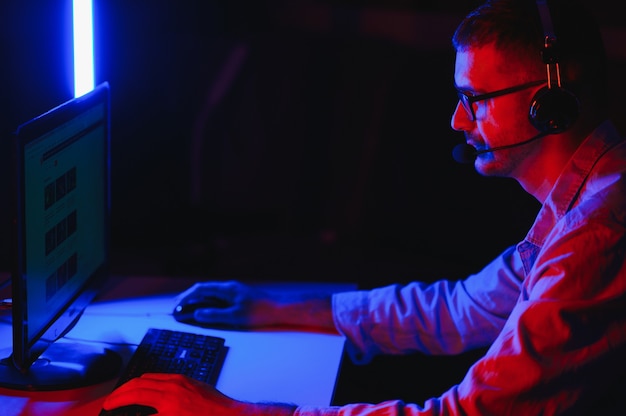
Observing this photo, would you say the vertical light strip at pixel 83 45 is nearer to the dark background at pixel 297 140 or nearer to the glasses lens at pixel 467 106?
the dark background at pixel 297 140

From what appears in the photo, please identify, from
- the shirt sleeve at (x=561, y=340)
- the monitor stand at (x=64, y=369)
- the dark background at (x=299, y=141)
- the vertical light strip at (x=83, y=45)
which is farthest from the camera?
the dark background at (x=299, y=141)

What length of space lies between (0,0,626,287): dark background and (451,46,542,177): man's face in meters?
1.04

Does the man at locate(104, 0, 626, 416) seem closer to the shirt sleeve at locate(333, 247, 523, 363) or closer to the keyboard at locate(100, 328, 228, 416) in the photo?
the shirt sleeve at locate(333, 247, 523, 363)

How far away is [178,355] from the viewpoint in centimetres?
157

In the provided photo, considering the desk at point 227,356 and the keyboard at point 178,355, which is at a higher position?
the keyboard at point 178,355

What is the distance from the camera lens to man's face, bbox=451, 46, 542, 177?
57.7 inches

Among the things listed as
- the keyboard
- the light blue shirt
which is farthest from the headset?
the keyboard

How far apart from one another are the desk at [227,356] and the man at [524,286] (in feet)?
0.22

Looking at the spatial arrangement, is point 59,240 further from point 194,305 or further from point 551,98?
point 551,98

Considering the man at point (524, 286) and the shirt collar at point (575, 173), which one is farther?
the shirt collar at point (575, 173)

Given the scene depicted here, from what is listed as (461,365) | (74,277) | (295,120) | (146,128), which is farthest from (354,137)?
(74,277)

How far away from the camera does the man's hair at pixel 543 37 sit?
1434mm

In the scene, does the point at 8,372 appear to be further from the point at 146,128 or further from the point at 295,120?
the point at 295,120

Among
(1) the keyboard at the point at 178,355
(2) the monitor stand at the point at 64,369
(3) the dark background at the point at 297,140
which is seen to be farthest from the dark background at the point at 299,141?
(2) the monitor stand at the point at 64,369
